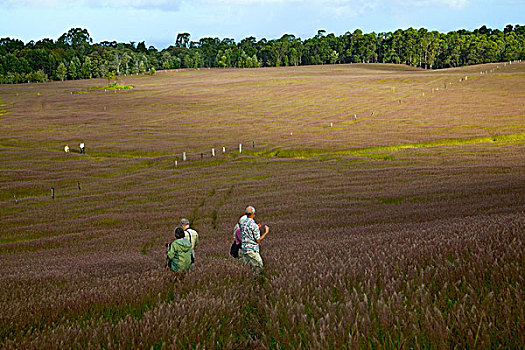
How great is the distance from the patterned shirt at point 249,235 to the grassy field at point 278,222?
54cm

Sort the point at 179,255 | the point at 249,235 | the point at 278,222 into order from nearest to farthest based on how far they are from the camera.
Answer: the point at 179,255 → the point at 249,235 → the point at 278,222

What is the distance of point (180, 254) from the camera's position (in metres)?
8.47

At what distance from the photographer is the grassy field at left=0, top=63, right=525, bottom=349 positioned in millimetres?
3580

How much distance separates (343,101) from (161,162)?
61639 mm

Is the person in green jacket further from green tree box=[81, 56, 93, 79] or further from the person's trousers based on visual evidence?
green tree box=[81, 56, 93, 79]

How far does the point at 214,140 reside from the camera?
60469mm

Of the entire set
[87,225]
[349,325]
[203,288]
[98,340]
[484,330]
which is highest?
[484,330]

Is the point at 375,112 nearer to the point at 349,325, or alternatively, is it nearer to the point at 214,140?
the point at 214,140

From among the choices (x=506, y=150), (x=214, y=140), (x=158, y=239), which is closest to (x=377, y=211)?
(x=158, y=239)

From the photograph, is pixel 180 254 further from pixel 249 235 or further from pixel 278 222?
pixel 278 222

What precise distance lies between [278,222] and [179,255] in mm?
11803

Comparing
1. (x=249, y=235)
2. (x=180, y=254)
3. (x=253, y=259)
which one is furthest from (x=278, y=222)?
(x=180, y=254)

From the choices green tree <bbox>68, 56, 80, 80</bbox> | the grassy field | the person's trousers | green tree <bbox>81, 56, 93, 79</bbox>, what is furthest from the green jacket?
green tree <bbox>68, 56, 80, 80</bbox>

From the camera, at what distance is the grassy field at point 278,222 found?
11.7 feet
